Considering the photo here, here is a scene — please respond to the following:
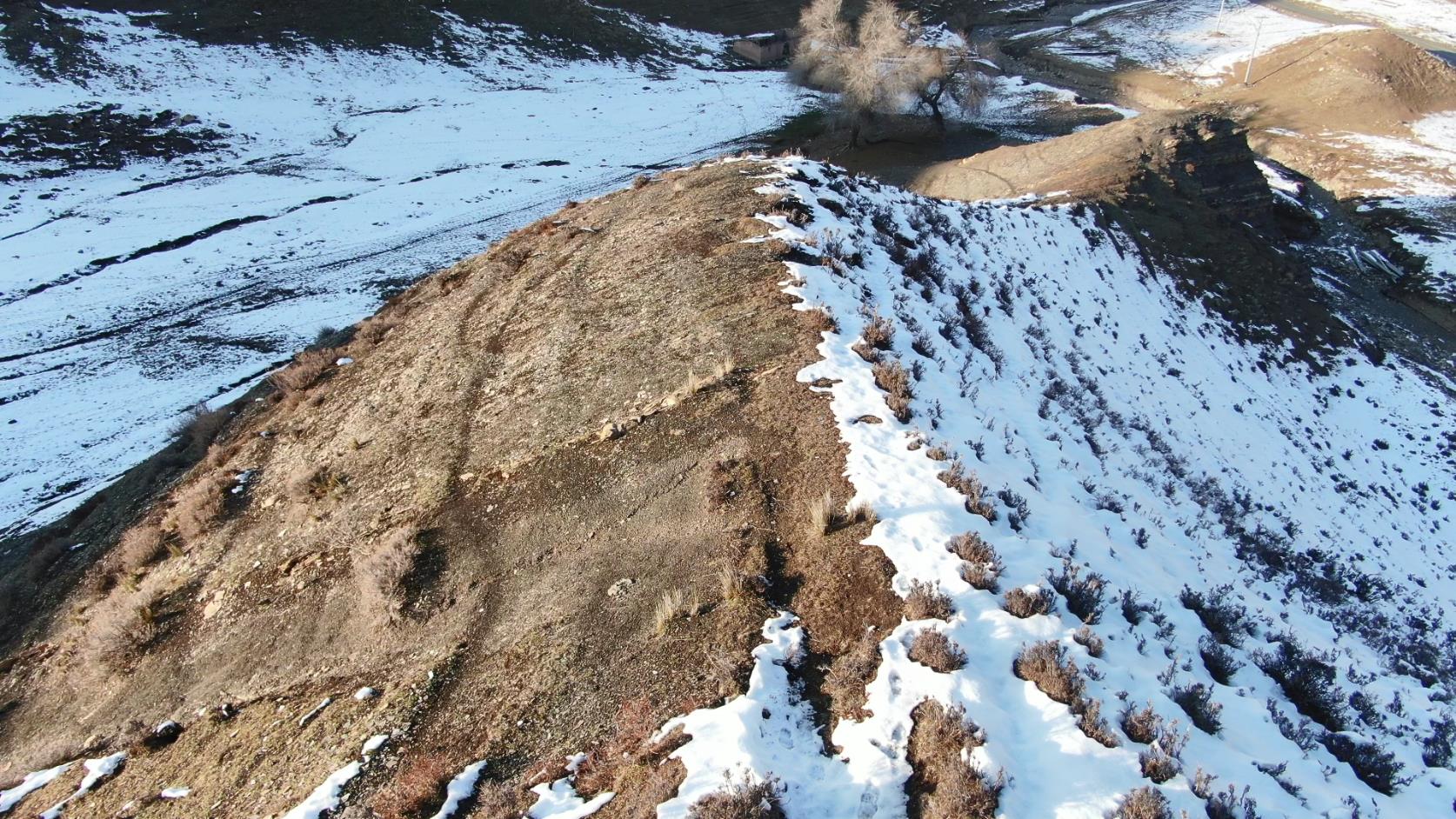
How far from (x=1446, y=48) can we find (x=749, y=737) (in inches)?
3371

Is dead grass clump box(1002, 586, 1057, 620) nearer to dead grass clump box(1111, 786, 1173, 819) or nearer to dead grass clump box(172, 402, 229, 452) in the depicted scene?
dead grass clump box(1111, 786, 1173, 819)

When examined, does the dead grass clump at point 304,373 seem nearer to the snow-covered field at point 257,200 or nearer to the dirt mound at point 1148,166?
the snow-covered field at point 257,200

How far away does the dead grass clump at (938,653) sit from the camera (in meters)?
6.89

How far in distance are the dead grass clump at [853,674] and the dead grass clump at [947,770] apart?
1.76 ft

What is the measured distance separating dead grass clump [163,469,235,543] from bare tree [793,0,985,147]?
38655 millimetres

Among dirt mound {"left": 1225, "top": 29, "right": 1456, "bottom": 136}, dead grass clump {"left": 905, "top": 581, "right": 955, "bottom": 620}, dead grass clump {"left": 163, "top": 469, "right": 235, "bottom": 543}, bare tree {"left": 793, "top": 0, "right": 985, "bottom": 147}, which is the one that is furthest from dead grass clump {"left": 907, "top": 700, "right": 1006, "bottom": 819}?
dirt mound {"left": 1225, "top": 29, "right": 1456, "bottom": 136}

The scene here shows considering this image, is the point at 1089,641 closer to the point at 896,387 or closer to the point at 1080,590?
the point at 1080,590

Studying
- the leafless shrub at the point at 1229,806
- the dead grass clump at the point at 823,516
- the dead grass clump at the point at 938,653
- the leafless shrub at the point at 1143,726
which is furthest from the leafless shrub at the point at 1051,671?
the dead grass clump at the point at 823,516

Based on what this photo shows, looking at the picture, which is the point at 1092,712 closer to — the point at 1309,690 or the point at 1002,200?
the point at 1309,690

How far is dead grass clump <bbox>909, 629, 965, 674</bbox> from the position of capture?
22.6 ft

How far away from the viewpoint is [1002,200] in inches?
1029

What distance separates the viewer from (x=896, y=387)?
10.9m

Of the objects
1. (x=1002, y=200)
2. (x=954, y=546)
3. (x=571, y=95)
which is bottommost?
(x=954, y=546)

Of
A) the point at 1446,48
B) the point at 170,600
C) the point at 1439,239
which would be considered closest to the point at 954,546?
the point at 170,600
